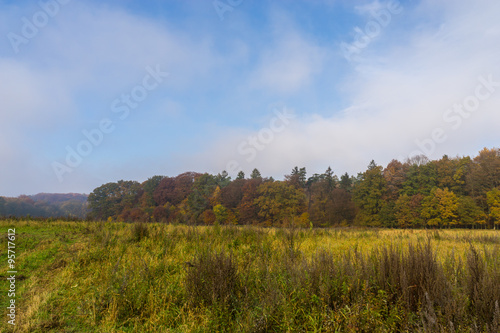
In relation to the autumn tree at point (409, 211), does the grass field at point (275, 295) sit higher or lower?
higher

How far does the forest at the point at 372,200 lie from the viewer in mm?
38094

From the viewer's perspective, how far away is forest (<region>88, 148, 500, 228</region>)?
38094 mm

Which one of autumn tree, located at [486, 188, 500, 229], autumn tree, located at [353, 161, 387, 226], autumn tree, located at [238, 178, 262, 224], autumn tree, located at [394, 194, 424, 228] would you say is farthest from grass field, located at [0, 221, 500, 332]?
autumn tree, located at [486, 188, 500, 229]

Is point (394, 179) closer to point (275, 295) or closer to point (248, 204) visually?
point (248, 204)

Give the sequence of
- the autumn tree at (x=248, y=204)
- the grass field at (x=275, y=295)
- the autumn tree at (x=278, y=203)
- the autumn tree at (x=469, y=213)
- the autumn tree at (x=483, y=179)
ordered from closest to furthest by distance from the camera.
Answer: the grass field at (x=275, y=295)
the autumn tree at (x=469, y=213)
the autumn tree at (x=483, y=179)
the autumn tree at (x=278, y=203)
the autumn tree at (x=248, y=204)

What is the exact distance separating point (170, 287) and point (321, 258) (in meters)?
2.78

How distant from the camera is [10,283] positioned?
4734mm

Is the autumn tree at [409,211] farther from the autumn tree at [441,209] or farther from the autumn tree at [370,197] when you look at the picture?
the autumn tree at [370,197]

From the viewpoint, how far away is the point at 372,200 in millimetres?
44156

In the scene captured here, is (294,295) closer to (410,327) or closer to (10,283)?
(410,327)

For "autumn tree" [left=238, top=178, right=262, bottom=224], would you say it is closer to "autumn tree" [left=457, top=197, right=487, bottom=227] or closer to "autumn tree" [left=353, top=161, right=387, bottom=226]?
"autumn tree" [left=353, top=161, right=387, bottom=226]

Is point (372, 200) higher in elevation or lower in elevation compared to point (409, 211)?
higher

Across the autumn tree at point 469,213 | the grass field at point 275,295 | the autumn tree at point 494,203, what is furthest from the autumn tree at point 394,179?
the grass field at point 275,295

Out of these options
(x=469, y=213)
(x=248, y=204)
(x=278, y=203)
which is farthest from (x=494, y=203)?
(x=248, y=204)
